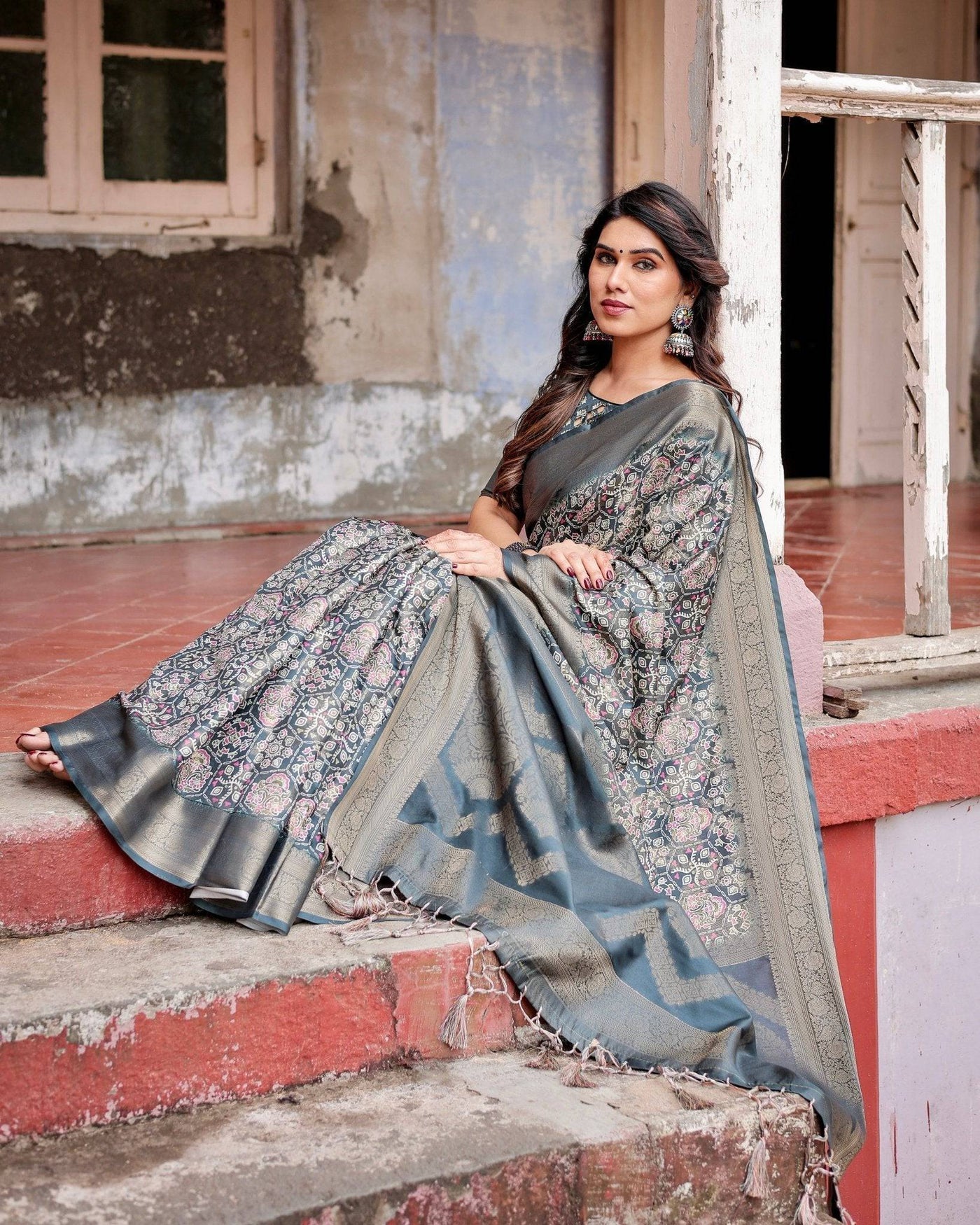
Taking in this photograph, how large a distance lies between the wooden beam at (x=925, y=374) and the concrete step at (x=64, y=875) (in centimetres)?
191

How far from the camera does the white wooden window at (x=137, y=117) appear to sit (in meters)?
6.30

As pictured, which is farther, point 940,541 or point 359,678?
point 940,541

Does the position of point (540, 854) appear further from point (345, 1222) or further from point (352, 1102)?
point (345, 1222)

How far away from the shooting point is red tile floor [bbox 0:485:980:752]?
3.74 meters

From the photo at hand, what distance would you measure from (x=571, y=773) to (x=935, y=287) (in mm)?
1479

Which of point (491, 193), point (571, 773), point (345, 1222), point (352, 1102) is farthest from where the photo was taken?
point (491, 193)

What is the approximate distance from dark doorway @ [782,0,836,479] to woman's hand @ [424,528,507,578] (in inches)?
217

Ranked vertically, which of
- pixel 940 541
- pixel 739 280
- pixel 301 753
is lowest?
pixel 301 753

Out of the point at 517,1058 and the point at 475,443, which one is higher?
the point at 475,443

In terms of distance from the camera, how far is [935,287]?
341 cm

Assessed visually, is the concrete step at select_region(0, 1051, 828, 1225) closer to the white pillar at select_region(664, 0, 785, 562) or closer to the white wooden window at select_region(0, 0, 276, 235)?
the white pillar at select_region(664, 0, 785, 562)

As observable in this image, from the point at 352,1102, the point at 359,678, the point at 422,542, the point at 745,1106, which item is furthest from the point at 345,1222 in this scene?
the point at 422,542

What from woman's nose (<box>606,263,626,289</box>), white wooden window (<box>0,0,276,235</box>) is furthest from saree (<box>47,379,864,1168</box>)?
white wooden window (<box>0,0,276,235</box>)

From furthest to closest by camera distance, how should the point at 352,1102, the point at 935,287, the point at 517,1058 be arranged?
the point at 935,287 < the point at 517,1058 < the point at 352,1102
